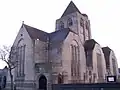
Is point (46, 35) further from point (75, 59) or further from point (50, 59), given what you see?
point (75, 59)

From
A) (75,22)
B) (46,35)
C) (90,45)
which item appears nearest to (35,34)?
(46,35)

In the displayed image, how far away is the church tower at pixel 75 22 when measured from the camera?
143ft

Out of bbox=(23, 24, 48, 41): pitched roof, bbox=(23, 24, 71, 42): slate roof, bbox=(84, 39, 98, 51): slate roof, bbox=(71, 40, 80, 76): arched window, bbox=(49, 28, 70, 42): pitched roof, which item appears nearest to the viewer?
bbox=(23, 24, 48, 41): pitched roof

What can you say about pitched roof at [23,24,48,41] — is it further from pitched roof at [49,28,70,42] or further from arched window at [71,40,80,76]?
arched window at [71,40,80,76]

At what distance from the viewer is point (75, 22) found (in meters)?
43.7

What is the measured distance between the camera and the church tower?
43688 mm

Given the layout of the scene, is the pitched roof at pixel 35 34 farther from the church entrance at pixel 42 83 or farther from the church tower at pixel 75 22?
the church tower at pixel 75 22

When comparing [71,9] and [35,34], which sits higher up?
[71,9]

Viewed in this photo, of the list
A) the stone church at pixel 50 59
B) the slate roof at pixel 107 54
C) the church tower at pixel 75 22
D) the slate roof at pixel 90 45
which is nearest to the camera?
the stone church at pixel 50 59

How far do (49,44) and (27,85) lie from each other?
10.5 metres

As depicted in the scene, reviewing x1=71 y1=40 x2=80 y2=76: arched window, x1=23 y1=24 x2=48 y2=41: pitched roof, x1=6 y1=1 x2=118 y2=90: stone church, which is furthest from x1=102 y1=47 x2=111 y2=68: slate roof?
x1=23 y1=24 x2=48 y2=41: pitched roof

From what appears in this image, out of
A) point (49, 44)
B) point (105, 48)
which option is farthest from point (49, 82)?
point (105, 48)

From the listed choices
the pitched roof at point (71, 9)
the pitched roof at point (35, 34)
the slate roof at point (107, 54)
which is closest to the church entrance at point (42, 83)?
the pitched roof at point (35, 34)

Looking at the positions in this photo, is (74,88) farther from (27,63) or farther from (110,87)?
(27,63)
